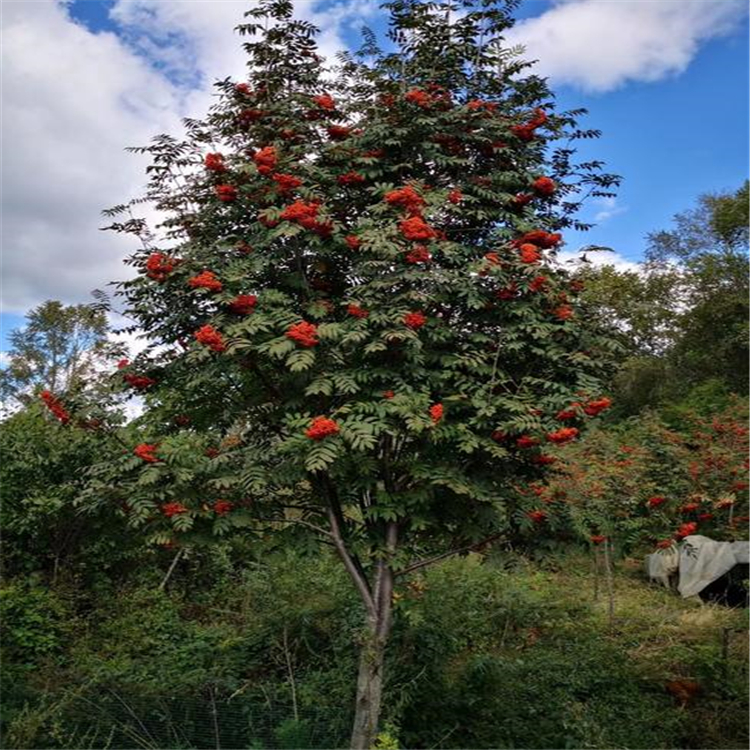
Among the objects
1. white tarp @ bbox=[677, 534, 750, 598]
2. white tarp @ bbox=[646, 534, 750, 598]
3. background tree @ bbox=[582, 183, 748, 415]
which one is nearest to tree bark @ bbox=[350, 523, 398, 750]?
white tarp @ bbox=[646, 534, 750, 598]

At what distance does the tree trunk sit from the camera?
3.59 m

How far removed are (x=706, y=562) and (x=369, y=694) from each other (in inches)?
227

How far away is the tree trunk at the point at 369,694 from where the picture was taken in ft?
11.8

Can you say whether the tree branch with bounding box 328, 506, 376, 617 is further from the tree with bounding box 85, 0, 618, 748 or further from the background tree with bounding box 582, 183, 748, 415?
the background tree with bounding box 582, 183, 748, 415

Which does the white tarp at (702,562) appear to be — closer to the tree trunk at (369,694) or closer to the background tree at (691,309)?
the tree trunk at (369,694)

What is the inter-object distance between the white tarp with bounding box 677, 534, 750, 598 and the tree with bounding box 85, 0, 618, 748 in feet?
16.8

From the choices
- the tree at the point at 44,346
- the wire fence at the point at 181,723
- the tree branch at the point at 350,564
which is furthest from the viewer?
the tree at the point at 44,346

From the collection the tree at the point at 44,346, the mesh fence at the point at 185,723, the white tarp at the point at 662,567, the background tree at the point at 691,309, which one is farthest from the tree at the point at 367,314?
the tree at the point at 44,346

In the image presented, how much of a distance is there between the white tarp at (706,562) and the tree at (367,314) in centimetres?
511

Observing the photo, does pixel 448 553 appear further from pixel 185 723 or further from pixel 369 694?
pixel 185 723

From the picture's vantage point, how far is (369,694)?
12.0ft

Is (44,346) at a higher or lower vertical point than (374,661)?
higher

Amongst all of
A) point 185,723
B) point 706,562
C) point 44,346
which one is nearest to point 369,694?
point 185,723

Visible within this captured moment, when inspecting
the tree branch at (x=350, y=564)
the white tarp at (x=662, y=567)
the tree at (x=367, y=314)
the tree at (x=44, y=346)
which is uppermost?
the tree at (x=44, y=346)
